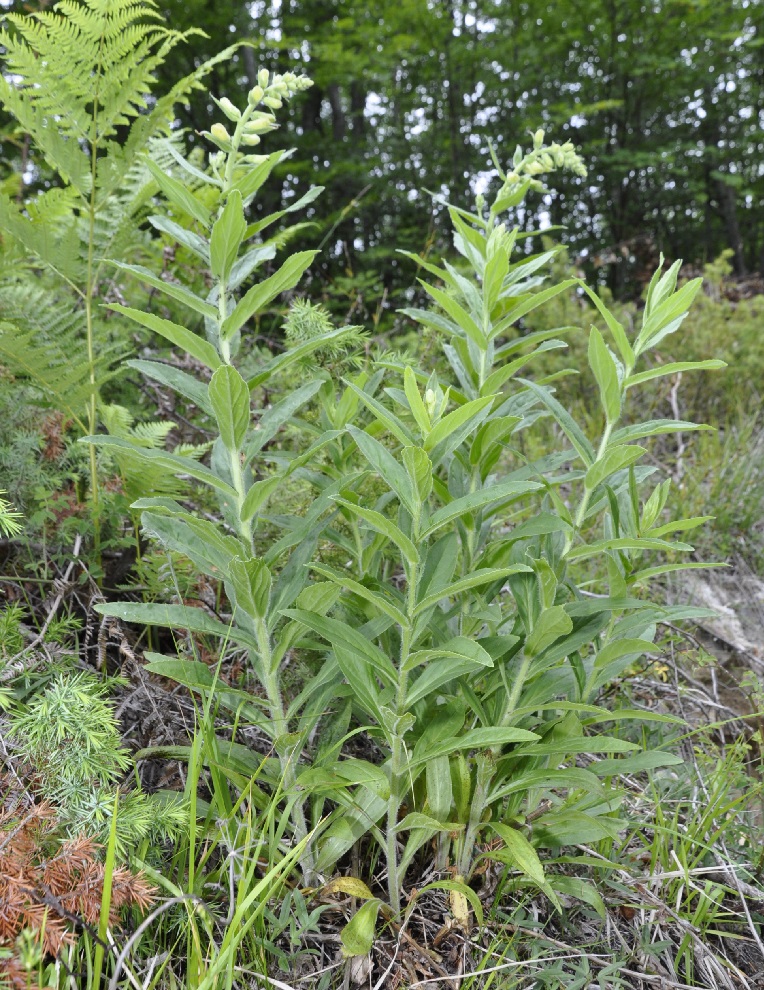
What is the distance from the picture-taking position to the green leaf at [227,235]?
1.19m

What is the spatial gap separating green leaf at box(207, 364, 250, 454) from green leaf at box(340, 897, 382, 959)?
88 centimetres

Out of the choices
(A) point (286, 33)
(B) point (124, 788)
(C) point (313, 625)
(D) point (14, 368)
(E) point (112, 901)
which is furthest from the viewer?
(A) point (286, 33)

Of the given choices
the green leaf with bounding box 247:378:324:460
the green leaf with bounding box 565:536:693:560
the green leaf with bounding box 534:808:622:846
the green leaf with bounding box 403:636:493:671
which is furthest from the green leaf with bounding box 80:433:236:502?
the green leaf with bounding box 534:808:622:846

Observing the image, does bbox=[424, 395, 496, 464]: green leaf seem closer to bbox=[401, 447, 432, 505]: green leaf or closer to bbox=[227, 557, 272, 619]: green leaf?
bbox=[401, 447, 432, 505]: green leaf

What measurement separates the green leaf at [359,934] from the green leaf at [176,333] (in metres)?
1.02

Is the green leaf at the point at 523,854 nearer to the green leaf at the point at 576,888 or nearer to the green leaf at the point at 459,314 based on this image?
the green leaf at the point at 576,888

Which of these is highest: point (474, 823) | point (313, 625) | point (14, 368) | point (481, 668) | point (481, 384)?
point (14, 368)

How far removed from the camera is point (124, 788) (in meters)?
1.50

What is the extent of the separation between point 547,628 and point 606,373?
50cm

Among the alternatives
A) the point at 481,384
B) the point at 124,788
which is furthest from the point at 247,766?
the point at 481,384

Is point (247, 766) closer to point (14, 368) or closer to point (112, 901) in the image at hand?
point (112, 901)

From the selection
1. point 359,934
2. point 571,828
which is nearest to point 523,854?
point 571,828

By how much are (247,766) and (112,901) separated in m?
0.38

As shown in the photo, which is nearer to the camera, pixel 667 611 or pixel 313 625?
pixel 313 625
